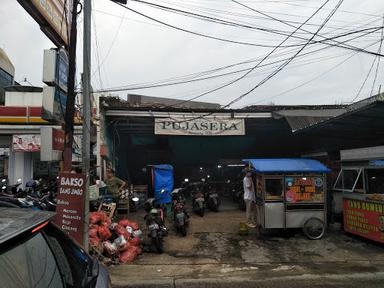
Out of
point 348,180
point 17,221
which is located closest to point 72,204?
point 17,221

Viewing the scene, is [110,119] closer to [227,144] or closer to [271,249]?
[227,144]

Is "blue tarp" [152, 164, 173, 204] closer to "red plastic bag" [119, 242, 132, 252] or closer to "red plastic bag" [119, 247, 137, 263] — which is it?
"red plastic bag" [119, 242, 132, 252]

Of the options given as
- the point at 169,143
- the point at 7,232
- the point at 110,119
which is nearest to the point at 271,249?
the point at 7,232

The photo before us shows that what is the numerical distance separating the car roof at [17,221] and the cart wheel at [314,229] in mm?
8883

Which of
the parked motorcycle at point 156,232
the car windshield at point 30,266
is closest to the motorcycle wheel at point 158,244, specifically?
the parked motorcycle at point 156,232

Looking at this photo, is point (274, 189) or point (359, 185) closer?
point (359, 185)

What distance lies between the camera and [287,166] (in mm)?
10703

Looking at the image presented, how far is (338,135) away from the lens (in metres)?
13.1

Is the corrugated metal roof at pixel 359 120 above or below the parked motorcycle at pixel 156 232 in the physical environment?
above

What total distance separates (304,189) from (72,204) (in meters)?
6.23

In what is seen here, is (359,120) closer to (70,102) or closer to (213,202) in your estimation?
(213,202)

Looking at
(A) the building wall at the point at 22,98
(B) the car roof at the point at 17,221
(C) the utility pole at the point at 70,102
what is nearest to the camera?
(B) the car roof at the point at 17,221

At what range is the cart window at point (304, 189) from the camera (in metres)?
10.6

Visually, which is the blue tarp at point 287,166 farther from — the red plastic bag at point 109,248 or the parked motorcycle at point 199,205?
the red plastic bag at point 109,248
